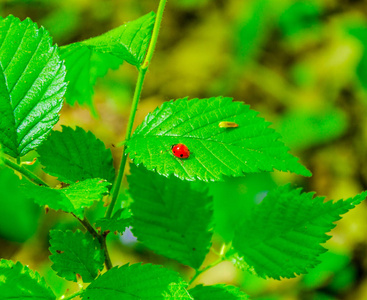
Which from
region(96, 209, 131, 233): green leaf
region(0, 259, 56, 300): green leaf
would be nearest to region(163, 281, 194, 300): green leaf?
region(96, 209, 131, 233): green leaf

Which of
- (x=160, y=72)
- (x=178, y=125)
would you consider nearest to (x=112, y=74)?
(x=160, y=72)

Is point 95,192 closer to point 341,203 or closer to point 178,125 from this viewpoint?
point 178,125

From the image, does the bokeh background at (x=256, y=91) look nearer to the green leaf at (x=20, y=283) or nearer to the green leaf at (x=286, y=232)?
the green leaf at (x=286, y=232)

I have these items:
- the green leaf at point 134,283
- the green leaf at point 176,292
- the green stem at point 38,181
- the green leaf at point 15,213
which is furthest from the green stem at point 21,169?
the green leaf at point 15,213

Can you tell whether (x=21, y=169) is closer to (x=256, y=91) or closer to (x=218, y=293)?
(x=218, y=293)

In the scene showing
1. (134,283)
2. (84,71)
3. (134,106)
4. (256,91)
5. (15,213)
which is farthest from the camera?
(256,91)

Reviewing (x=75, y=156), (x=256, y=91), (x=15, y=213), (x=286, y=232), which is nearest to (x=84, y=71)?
(x=75, y=156)
